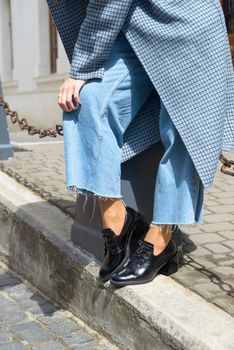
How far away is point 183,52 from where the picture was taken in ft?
8.13

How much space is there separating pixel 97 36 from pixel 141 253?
0.98 meters

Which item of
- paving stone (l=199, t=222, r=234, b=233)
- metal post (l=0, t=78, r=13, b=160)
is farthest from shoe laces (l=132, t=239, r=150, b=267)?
metal post (l=0, t=78, r=13, b=160)

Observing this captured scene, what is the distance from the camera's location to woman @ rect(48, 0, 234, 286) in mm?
2482

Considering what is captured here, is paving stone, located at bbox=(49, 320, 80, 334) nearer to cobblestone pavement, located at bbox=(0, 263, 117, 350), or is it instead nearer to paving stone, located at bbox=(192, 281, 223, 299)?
cobblestone pavement, located at bbox=(0, 263, 117, 350)

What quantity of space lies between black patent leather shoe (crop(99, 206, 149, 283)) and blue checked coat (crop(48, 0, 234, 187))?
0.46 metres

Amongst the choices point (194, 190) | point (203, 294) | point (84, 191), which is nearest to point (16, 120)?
point (84, 191)

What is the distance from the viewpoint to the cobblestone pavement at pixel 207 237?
269 cm

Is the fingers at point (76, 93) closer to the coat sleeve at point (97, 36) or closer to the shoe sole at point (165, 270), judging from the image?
the coat sleeve at point (97, 36)

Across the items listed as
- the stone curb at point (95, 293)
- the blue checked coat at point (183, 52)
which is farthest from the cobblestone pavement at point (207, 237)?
the blue checked coat at point (183, 52)

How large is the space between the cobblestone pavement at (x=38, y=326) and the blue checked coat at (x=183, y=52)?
103cm

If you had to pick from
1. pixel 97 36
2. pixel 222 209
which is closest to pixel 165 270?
pixel 97 36

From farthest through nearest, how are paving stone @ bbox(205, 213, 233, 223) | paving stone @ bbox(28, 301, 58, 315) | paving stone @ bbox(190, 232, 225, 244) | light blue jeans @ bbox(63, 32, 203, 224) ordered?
paving stone @ bbox(205, 213, 233, 223) → paving stone @ bbox(190, 232, 225, 244) → paving stone @ bbox(28, 301, 58, 315) → light blue jeans @ bbox(63, 32, 203, 224)

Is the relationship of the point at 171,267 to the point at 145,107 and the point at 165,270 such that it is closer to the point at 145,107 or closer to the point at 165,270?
the point at 165,270

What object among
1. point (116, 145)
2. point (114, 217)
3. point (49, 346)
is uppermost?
point (116, 145)
